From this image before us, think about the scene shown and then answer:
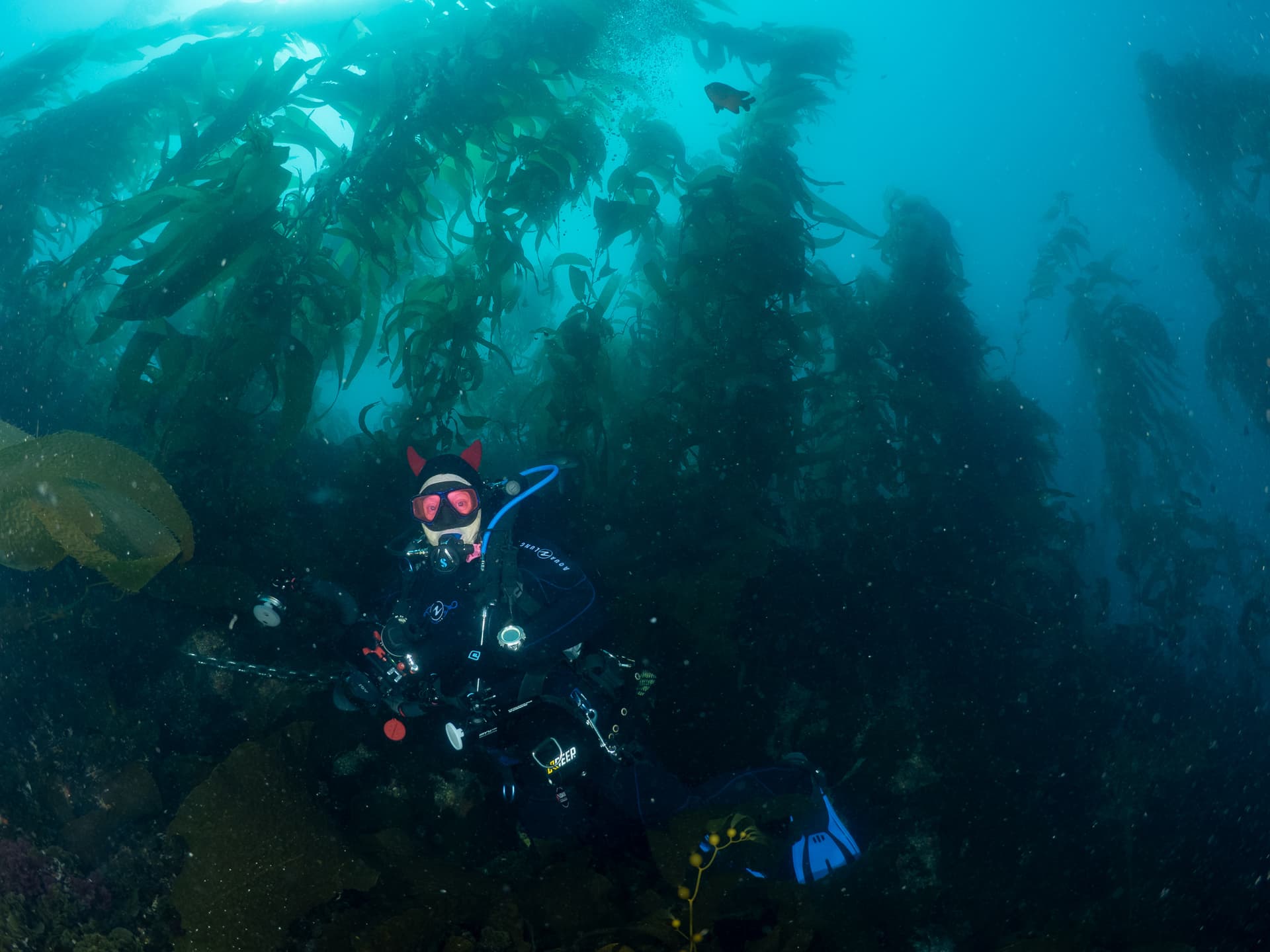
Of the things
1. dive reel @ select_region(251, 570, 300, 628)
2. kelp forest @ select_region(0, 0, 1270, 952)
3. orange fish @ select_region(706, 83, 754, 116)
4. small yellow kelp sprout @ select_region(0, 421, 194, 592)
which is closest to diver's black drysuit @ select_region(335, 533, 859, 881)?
kelp forest @ select_region(0, 0, 1270, 952)

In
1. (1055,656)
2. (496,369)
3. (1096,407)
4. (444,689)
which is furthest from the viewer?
(1096,407)

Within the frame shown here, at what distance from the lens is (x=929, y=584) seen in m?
5.05

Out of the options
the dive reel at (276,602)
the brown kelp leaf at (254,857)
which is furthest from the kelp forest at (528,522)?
the dive reel at (276,602)

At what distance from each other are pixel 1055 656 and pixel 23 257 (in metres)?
9.25

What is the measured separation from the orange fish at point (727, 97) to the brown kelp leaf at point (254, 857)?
578 cm

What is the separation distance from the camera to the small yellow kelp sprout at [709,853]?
2590mm

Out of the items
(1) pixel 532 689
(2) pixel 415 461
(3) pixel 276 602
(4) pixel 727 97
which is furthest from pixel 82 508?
(4) pixel 727 97

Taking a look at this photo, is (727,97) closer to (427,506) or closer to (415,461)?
(415,461)

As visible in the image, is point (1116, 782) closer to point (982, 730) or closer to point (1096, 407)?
point (982, 730)

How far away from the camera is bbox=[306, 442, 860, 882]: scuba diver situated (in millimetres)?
3209

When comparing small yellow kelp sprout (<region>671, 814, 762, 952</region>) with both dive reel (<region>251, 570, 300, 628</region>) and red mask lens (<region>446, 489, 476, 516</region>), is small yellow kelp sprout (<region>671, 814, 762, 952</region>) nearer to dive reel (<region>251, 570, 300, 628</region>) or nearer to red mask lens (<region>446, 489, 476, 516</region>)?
red mask lens (<region>446, 489, 476, 516</region>)

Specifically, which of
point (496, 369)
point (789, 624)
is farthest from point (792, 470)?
point (496, 369)

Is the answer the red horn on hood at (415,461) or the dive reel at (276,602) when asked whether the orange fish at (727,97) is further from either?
the dive reel at (276,602)

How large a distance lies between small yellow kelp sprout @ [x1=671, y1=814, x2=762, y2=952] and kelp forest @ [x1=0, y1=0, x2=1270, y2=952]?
0.16ft
